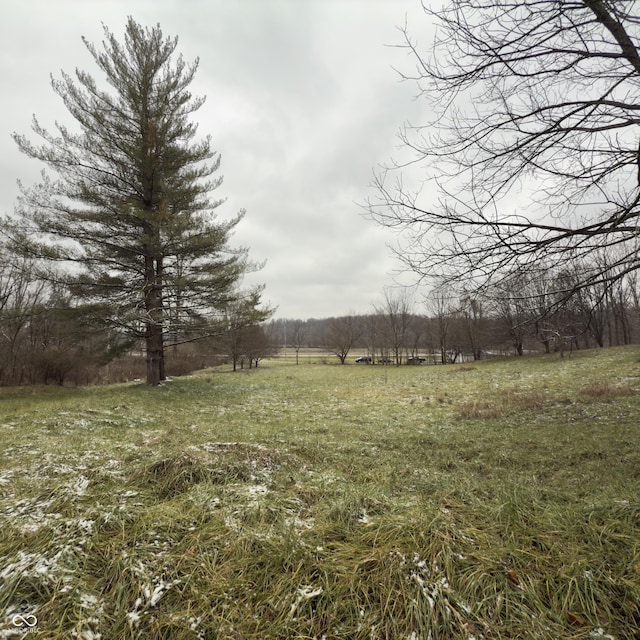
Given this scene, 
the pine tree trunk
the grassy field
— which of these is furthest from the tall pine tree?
the grassy field

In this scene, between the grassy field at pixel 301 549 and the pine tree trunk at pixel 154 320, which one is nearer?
the grassy field at pixel 301 549

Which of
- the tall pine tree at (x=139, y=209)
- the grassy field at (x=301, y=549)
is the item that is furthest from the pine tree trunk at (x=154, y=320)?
the grassy field at (x=301, y=549)

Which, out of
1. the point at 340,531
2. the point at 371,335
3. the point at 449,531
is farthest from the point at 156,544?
the point at 371,335

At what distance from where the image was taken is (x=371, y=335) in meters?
44.4

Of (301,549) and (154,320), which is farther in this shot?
(154,320)

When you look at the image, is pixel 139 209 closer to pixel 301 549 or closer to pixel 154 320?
pixel 154 320

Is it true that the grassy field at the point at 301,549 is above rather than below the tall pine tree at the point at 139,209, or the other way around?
below

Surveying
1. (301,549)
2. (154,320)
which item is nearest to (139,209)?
(154,320)

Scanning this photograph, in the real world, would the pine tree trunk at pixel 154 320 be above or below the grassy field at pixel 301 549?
above

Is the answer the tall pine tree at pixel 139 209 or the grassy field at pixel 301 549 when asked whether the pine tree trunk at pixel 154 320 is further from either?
the grassy field at pixel 301 549

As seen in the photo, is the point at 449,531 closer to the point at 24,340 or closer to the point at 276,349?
the point at 24,340

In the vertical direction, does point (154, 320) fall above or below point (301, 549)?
above

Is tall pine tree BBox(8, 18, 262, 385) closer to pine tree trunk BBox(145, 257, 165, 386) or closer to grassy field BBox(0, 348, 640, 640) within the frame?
pine tree trunk BBox(145, 257, 165, 386)

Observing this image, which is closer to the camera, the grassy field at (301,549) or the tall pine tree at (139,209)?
the grassy field at (301,549)
